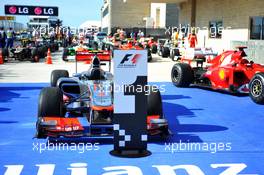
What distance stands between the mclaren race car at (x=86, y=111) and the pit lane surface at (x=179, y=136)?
0.74 ft

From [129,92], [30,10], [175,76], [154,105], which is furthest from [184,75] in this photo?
[30,10]

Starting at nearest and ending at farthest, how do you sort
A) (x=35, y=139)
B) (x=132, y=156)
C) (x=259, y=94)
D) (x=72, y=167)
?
(x=72, y=167) < (x=132, y=156) < (x=35, y=139) < (x=259, y=94)

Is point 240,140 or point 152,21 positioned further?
point 152,21

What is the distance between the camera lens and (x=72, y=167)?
491cm

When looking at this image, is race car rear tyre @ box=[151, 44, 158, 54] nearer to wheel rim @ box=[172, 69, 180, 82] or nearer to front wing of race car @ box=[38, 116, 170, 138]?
wheel rim @ box=[172, 69, 180, 82]

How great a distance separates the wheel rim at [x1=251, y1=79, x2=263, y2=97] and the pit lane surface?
0.25m

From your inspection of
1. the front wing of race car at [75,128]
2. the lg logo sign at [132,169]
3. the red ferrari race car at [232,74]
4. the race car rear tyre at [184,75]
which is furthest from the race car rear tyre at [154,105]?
the race car rear tyre at [184,75]

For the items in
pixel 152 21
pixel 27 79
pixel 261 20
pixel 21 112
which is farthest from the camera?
pixel 152 21

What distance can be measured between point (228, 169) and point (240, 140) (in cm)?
144

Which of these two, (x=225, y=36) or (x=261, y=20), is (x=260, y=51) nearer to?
(x=261, y=20)

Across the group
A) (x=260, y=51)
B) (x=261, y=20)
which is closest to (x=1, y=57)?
(x=260, y=51)

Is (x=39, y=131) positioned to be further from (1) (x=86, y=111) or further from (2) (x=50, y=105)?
(1) (x=86, y=111)

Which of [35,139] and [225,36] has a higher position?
[225,36]

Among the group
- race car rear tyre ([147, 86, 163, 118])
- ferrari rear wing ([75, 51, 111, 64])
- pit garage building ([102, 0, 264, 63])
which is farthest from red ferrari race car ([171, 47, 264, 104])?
pit garage building ([102, 0, 264, 63])
